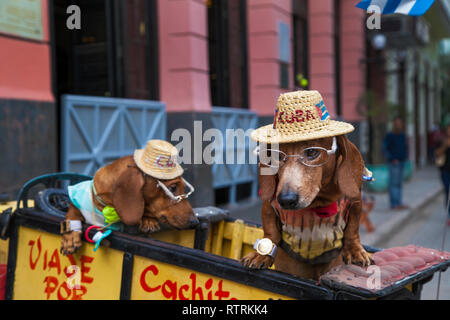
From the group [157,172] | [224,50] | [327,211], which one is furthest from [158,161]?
[224,50]

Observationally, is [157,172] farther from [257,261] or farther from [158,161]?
[257,261]

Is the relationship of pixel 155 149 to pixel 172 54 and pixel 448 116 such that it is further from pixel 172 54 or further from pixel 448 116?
pixel 448 116

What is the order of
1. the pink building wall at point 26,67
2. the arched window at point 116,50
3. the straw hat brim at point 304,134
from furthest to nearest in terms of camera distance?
the arched window at point 116,50
the pink building wall at point 26,67
the straw hat brim at point 304,134

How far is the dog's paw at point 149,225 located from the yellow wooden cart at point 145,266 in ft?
0.19

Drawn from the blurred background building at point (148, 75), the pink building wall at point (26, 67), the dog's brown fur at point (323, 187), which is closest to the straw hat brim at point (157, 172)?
the dog's brown fur at point (323, 187)

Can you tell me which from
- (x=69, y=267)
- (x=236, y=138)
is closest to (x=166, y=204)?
(x=69, y=267)

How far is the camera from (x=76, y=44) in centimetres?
781

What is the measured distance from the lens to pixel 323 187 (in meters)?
2.20

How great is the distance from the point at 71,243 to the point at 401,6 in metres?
2.29

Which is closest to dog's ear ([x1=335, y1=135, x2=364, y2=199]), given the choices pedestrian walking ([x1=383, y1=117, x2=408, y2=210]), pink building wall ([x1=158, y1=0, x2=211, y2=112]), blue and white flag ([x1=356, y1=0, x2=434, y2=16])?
blue and white flag ([x1=356, y1=0, x2=434, y2=16])

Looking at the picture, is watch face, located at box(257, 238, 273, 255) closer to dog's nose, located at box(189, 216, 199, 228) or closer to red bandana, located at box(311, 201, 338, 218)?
red bandana, located at box(311, 201, 338, 218)

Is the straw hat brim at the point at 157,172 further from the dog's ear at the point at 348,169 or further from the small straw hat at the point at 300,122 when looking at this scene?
the dog's ear at the point at 348,169

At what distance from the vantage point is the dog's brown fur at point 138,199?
286cm
